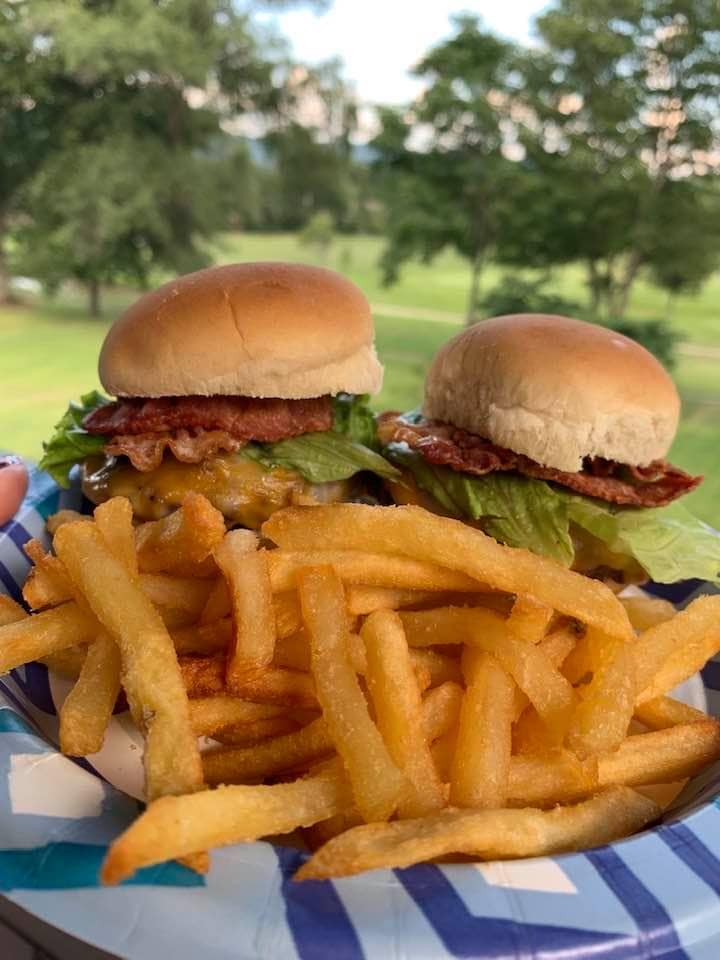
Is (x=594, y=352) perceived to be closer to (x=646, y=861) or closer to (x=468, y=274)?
(x=646, y=861)

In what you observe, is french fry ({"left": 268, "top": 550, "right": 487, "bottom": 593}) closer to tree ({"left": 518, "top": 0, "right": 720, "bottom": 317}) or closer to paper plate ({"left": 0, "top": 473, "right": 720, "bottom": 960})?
paper plate ({"left": 0, "top": 473, "right": 720, "bottom": 960})

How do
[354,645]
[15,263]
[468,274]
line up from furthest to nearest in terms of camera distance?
[15,263] < [468,274] < [354,645]

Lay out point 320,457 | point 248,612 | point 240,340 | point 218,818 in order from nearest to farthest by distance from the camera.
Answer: point 218,818, point 248,612, point 240,340, point 320,457

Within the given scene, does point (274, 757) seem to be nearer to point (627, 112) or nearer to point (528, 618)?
point (528, 618)

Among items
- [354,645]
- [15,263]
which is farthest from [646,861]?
[15,263]

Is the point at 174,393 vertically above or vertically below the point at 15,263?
above

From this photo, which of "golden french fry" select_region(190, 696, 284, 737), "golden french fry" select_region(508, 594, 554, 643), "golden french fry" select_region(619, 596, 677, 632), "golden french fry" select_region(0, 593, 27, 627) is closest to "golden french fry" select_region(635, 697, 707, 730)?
"golden french fry" select_region(619, 596, 677, 632)

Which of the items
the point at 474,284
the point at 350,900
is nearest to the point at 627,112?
the point at 474,284
